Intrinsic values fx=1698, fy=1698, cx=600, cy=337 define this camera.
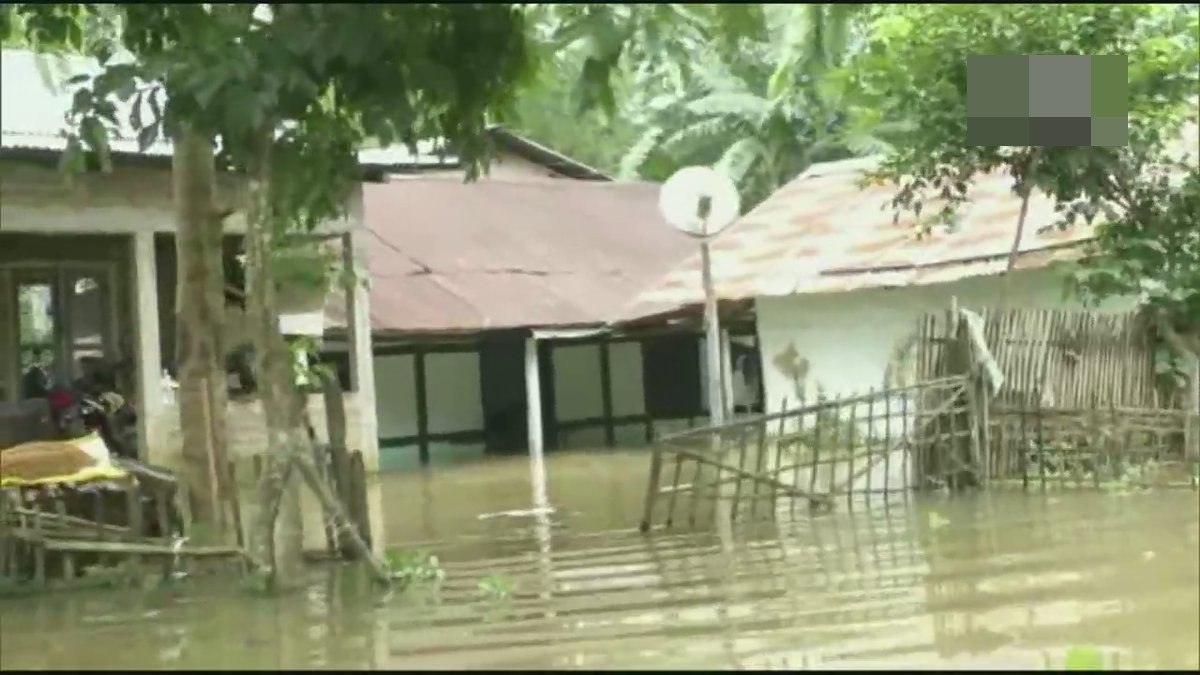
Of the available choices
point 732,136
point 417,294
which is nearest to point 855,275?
point 417,294

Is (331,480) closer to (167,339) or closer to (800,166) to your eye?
(167,339)

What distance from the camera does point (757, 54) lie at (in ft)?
31.4

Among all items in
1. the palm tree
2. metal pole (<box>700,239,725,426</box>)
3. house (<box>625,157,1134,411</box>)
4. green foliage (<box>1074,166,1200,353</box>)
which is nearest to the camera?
green foliage (<box>1074,166,1200,353</box>)

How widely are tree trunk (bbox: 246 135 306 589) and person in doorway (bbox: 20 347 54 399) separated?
832 cm

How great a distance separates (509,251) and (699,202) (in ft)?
29.7

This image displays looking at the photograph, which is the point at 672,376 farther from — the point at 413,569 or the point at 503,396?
the point at 413,569

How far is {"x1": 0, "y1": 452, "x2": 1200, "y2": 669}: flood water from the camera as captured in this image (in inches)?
269

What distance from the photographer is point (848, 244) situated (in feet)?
61.0

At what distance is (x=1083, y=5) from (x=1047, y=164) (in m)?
1.60

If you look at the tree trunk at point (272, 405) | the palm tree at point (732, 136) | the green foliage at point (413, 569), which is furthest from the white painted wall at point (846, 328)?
the tree trunk at point (272, 405)

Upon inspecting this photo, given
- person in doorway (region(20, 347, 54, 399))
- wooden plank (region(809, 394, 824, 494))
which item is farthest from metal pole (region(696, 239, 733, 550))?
person in doorway (region(20, 347, 54, 399))

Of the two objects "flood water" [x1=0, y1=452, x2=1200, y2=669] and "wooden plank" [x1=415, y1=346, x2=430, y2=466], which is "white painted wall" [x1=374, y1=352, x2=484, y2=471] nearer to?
"wooden plank" [x1=415, y1=346, x2=430, y2=466]

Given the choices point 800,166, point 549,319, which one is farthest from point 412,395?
point 800,166

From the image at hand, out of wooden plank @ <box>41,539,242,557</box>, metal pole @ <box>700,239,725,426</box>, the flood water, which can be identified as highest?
metal pole @ <box>700,239,725,426</box>
